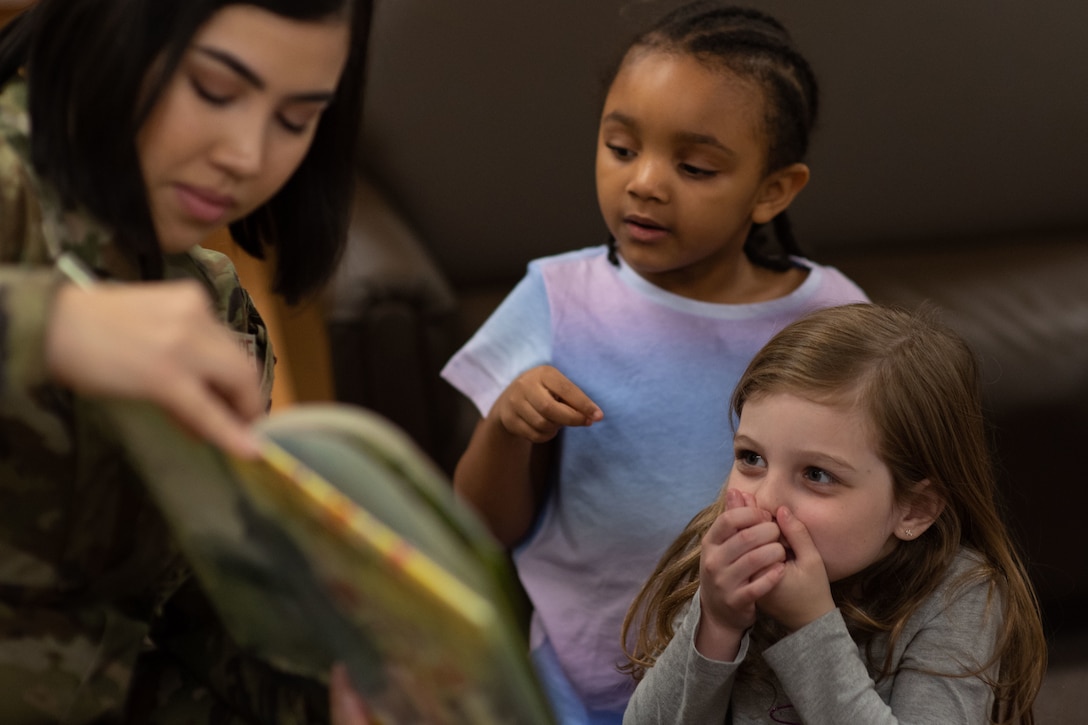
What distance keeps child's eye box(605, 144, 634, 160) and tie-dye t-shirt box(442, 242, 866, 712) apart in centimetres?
17

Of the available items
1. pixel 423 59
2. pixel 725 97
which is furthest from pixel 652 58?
pixel 423 59

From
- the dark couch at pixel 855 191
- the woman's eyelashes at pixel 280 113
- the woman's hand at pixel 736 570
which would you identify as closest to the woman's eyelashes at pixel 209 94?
the woman's eyelashes at pixel 280 113

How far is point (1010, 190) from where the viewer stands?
1.82 m

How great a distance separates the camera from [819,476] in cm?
101

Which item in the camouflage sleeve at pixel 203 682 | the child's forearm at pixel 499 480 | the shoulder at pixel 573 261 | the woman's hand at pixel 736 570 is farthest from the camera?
the shoulder at pixel 573 261

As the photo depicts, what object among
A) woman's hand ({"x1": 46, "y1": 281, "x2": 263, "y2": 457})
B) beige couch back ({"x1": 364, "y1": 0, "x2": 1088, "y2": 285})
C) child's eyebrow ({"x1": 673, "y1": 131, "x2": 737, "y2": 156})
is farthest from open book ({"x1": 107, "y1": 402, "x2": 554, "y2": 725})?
beige couch back ({"x1": 364, "y1": 0, "x2": 1088, "y2": 285})

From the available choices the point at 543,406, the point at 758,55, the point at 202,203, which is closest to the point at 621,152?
the point at 758,55

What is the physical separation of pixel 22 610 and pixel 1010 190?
1509 millimetres

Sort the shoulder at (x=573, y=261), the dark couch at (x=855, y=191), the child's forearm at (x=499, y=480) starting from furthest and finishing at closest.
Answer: the dark couch at (x=855, y=191) < the shoulder at (x=573, y=261) < the child's forearm at (x=499, y=480)

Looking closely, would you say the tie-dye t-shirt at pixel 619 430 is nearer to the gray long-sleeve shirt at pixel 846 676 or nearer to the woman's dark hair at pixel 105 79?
the gray long-sleeve shirt at pixel 846 676

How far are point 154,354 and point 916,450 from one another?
0.67 meters

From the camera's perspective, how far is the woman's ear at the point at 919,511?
3.43 feet

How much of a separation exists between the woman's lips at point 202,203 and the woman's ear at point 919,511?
61 centimetres

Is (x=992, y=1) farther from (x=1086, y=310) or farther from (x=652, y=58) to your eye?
(x=652, y=58)
